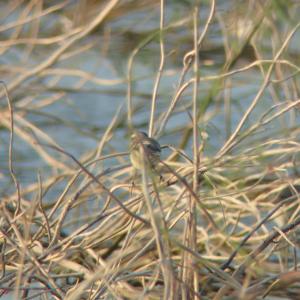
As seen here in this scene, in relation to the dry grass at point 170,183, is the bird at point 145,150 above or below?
below

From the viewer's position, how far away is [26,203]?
6.95 ft

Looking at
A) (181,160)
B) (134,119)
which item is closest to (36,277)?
(181,160)

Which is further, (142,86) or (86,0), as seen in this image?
(86,0)

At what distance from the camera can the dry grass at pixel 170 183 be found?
1.45 m

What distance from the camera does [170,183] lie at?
1516mm

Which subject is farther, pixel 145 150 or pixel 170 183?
pixel 170 183

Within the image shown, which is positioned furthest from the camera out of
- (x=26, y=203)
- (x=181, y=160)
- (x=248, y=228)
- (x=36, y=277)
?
(x=181, y=160)

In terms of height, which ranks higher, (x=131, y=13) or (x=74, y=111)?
(x=131, y=13)

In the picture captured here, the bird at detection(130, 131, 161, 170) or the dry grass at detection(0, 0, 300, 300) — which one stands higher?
the dry grass at detection(0, 0, 300, 300)

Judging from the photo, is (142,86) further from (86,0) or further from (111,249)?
(111,249)

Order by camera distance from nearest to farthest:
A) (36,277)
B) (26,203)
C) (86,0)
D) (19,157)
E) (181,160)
Result: (36,277), (26,203), (181,160), (19,157), (86,0)

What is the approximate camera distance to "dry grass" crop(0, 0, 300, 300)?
56.9 inches

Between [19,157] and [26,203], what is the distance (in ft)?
2.20

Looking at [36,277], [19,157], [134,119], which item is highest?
[134,119]
